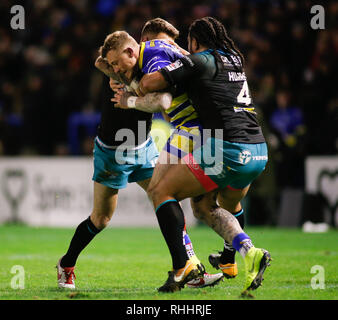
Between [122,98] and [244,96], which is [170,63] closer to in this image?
[122,98]

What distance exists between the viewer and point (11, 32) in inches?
707

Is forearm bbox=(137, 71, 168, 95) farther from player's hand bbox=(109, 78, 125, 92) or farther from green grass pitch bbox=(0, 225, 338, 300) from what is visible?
green grass pitch bbox=(0, 225, 338, 300)

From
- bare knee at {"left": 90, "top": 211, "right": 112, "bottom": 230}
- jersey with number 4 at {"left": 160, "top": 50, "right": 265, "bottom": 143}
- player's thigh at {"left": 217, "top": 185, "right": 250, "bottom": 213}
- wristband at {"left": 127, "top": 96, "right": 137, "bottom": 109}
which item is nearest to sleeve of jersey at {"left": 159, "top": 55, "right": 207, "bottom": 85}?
jersey with number 4 at {"left": 160, "top": 50, "right": 265, "bottom": 143}

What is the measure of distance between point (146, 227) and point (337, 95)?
165 inches

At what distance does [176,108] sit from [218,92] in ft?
1.63

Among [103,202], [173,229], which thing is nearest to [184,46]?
[103,202]

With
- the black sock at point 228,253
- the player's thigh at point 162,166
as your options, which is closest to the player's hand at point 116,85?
the player's thigh at point 162,166

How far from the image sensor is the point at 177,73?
5285mm

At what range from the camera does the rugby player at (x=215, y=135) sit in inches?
209

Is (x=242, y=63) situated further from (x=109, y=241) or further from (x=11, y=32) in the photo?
(x=11, y=32)

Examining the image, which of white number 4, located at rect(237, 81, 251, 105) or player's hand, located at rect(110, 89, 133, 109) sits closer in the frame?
white number 4, located at rect(237, 81, 251, 105)

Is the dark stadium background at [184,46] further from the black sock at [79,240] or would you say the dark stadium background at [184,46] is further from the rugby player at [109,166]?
the black sock at [79,240]

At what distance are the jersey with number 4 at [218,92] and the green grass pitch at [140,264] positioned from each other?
1.28 metres

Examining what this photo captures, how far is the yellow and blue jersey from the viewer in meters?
Answer: 5.52
